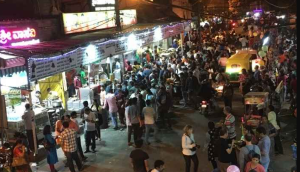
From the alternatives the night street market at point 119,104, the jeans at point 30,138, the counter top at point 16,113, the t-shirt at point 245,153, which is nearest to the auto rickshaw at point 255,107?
the night street market at point 119,104

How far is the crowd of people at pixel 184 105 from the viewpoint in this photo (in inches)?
341

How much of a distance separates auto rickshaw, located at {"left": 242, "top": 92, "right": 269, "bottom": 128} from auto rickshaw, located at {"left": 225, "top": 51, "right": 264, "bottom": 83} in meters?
7.53

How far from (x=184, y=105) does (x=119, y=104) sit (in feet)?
13.8

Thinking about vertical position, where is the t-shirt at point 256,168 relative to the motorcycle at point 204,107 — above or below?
below

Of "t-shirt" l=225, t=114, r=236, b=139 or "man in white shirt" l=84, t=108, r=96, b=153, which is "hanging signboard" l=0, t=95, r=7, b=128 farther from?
"t-shirt" l=225, t=114, r=236, b=139

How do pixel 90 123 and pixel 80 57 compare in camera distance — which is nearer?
pixel 90 123

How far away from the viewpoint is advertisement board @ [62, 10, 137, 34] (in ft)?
56.2

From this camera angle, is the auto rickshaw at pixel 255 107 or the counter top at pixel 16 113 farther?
the counter top at pixel 16 113

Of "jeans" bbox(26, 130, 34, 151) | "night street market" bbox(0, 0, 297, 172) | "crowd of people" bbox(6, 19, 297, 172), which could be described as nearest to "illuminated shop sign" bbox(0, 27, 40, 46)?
"night street market" bbox(0, 0, 297, 172)

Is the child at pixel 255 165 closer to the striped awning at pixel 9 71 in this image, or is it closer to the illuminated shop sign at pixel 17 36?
the striped awning at pixel 9 71

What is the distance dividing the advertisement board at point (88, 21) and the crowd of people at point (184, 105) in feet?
9.02

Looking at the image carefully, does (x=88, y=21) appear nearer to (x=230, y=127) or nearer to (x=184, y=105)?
(x=184, y=105)

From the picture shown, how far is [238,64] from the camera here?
2011 centimetres

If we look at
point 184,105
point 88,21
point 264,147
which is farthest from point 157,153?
point 88,21
